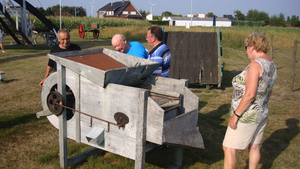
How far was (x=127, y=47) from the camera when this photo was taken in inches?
149

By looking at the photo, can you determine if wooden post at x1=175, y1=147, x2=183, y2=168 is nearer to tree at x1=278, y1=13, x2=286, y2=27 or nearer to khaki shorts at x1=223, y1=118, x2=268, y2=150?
khaki shorts at x1=223, y1=118, x2=268, y2=150

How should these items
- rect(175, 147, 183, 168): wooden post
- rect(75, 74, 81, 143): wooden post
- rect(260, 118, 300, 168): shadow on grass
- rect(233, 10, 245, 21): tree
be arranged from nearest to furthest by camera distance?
rect(75, 74, 81, 143): wooden post < rect(175, 147, 183, 168): wooden post < rect(260, 118, 300, 168): shadow on grass < rect(233, 10, 245, 21): tree

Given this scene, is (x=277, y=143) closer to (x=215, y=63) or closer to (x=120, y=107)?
(x=120, y=107)

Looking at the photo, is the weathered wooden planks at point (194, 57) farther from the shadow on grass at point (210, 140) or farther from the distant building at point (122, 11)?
the distant building at point (122, 11)

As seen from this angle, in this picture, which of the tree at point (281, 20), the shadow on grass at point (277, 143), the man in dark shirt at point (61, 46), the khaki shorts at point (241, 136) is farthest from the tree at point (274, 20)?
the khaki shorts at point (241, 136)

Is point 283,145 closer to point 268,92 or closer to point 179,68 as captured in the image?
point 268,92

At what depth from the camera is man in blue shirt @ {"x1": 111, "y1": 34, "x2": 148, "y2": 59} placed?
3586 mm

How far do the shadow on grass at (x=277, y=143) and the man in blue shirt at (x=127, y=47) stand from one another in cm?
242

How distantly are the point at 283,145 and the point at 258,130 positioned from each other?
181cm

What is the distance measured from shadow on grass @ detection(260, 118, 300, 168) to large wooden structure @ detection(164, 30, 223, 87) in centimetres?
275

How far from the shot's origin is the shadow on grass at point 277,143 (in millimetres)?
3674

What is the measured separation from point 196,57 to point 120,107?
548cm

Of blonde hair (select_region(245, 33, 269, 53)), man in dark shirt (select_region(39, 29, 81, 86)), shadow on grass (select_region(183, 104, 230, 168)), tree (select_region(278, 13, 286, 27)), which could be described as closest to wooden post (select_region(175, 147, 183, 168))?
shadow on grass (select_region(183, 104, 230, 168))

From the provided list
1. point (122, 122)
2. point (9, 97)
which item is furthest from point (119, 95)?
point (9, 97)
